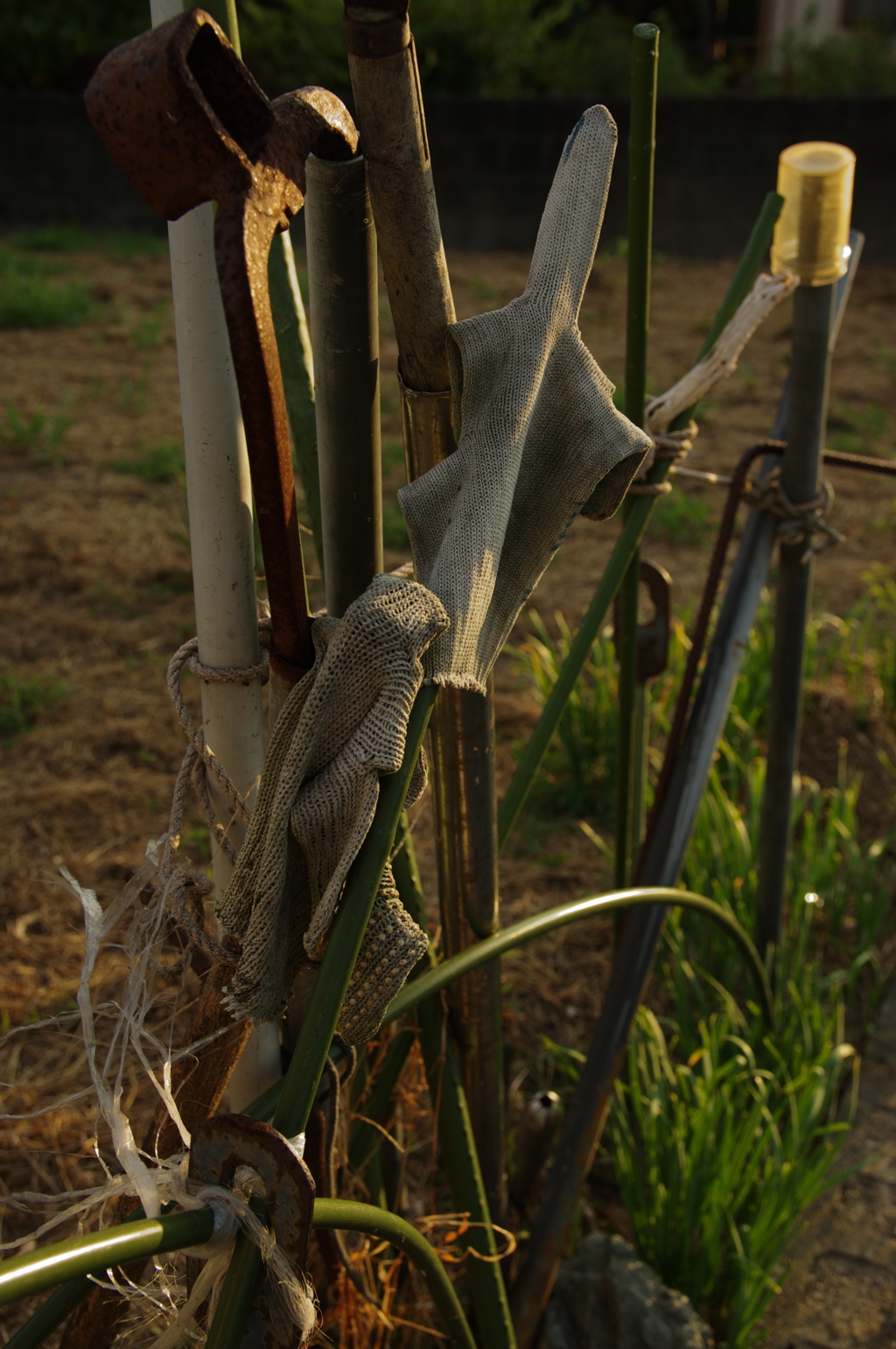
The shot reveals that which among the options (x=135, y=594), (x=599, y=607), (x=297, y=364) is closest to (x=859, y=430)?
(x=135, y=594)

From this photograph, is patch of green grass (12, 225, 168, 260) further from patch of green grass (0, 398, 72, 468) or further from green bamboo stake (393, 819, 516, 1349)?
green bamboo stake (393, 819, 516, 1349)

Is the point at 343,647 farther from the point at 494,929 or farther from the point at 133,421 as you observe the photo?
the point at 133,421

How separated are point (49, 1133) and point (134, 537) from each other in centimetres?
244

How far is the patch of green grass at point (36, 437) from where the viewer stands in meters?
4.23

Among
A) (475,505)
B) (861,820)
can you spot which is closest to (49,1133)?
(475,505)

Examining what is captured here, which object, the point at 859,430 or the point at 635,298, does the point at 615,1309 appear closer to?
the point at 635,298

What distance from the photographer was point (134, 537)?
3742mm

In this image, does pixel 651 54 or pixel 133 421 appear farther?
pixel 133 421

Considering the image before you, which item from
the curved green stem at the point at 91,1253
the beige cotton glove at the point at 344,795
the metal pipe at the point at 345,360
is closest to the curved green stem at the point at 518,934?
the beige cotton glove at the point at 344,795

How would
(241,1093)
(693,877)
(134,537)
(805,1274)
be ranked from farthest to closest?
(134,537) → (693,877) → (805,1274) → (241,1093)

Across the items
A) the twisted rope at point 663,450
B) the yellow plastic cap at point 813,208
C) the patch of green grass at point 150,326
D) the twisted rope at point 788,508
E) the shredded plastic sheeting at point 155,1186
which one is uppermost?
the yellow plastic cap at point 813,208

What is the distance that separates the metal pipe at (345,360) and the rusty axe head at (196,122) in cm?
11

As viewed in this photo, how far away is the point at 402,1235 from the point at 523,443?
0.55 m

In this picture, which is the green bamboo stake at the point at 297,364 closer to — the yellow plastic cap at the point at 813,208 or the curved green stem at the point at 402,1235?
the curved green stem at the point at 402,1235
